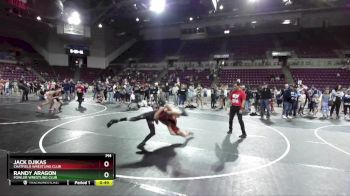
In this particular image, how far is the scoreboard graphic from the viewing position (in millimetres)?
4281

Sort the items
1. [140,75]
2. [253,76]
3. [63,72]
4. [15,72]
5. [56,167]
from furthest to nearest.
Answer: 1. [63,72]
2. [140,75]
3. [15,72]
4. [253,76]
5. [56,167]

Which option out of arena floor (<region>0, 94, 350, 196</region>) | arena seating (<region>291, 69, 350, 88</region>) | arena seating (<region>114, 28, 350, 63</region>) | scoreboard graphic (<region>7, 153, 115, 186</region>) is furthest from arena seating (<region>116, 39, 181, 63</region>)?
scoreboard graphic (<region>7, 153, 115, 186</region>)

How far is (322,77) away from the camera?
1193 inches

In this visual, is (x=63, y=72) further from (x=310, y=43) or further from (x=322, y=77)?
(x=310, y=43)

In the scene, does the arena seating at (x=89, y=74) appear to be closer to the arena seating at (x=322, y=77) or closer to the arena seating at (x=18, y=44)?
the arena seating at (x=18, y=44)

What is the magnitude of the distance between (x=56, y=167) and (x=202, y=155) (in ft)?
14.5

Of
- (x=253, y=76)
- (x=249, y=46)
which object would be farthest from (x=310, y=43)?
(x=253, y=76)

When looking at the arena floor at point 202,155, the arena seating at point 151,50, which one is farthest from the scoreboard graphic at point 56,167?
the arena seating at point 151,50

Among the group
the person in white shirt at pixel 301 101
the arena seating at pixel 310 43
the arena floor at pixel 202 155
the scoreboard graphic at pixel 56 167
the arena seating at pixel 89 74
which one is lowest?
the arena floor at pixel 202 155

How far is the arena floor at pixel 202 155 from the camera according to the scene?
5.54 meters

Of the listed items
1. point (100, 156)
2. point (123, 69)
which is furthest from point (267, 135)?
point (123, 69)

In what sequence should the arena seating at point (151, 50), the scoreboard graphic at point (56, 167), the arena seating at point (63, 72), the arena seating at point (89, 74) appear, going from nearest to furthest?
the scoreboard graphic at point (56, 167)
the arena seating at point (63, 72)
the arena seating at point (89, 74)
the arena seating at point (151, 50)

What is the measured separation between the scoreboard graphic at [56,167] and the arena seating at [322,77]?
29.6 metres

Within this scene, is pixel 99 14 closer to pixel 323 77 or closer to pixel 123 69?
pixel 123 69
